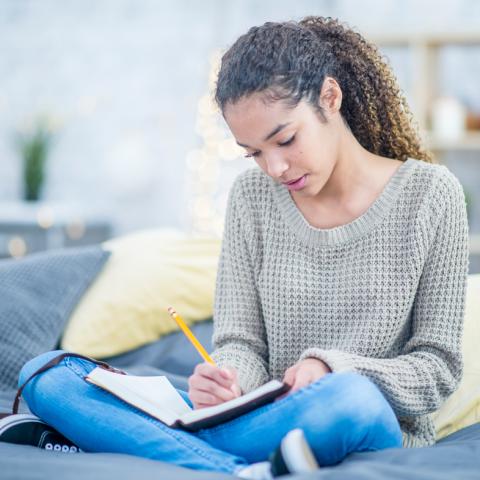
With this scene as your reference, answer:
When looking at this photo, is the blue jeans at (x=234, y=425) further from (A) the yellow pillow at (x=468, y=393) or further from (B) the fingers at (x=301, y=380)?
(A) the yellow pillow at (x=468, y=393)

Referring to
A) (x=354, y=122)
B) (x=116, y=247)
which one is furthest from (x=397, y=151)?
(x=116, y=247)

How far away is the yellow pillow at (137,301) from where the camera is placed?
203cm

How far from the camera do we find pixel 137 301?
2055 mm

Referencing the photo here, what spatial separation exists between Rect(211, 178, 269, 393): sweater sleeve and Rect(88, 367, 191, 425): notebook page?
0.37 ft

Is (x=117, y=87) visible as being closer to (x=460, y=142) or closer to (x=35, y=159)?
(x=35, y=159)

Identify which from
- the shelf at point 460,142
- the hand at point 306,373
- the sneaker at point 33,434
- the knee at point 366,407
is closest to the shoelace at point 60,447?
the sneaker at point 33,434

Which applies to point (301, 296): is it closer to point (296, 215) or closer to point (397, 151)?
point (296, 215)

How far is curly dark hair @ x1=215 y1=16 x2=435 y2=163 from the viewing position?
1.25 metres

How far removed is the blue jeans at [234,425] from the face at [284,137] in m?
0.33

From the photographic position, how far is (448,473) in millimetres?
1098

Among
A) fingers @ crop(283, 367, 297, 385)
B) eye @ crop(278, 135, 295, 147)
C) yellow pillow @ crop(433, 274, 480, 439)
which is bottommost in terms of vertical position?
yellow pillow @ crop(433, 274, 480, 439)

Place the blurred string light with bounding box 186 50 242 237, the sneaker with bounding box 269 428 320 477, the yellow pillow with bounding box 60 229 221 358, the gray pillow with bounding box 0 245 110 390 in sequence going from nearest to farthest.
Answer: the sneaker with bounding box 269 428 320 477 < the gray pillow with bounding box 0 245 110 390 < the yellow pillow with bounding box 60 229 221 358 < the blurred string light with bounding box 186 50 242 237

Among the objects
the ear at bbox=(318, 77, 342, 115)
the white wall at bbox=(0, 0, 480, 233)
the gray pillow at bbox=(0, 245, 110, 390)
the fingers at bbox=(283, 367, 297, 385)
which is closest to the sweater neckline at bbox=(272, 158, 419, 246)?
the ear at bbox=(318, 77, 342, 115)

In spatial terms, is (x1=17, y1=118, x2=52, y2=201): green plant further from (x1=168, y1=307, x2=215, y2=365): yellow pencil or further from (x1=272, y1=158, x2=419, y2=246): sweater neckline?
(x1=168, y1=307, x2=215, y2=365): yellow pencil
